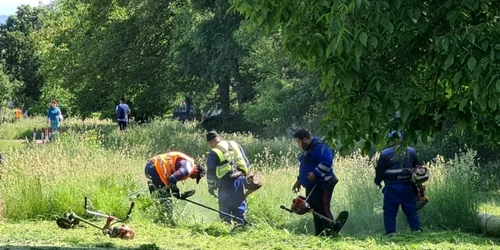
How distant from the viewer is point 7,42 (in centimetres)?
7188

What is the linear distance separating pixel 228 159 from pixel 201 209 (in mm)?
1302

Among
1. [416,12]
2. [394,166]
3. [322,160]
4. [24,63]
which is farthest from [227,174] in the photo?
[24,63]

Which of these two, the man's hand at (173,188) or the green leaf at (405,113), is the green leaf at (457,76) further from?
the man's hand at (173,188)

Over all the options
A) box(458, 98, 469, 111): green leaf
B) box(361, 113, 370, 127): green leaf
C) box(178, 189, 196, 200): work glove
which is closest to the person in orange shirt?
box(178, 189, 196, 200): work glove

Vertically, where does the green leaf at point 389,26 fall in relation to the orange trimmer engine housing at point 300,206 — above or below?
above

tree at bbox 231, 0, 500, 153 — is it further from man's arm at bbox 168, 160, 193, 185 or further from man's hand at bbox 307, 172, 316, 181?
man's arm at bbox 168, 160, 193, 185

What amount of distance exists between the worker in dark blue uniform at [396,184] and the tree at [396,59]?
171 inches

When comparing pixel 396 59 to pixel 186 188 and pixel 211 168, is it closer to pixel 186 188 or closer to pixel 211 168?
pixel 211 168

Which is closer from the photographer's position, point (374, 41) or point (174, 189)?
point (374, 41)

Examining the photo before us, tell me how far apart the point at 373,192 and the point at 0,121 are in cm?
3696

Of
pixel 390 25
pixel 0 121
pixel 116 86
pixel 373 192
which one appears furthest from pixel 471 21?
pixel 0 121

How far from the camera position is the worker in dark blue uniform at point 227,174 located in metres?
11.0

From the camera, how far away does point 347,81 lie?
202 inches

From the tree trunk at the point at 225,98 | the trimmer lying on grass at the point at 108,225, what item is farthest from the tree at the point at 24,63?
the trimmer lying on grass at the point at 108,225
